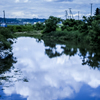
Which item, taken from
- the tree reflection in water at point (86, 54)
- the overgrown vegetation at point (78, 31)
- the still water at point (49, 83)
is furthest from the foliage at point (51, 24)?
the still water at point (49, 83)

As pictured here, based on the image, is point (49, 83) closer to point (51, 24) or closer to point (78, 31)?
point (78, 31)

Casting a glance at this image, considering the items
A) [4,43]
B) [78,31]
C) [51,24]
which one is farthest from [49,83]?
[51,24]

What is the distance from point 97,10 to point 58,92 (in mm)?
47152

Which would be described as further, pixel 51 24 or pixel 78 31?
pixel 51 24

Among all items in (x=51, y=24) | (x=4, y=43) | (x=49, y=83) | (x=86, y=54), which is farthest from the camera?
(x=51, y=24)

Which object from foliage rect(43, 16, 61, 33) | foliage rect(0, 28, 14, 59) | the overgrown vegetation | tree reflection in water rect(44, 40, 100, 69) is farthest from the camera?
foliage rect(43, 16, 61, 33)

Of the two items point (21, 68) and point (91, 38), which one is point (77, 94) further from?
point (91, 38)

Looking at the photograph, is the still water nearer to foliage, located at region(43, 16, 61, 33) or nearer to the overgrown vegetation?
the overgrown vegetation

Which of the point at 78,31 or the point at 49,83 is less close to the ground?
the point at 78,31

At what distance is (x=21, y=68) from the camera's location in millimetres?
20391

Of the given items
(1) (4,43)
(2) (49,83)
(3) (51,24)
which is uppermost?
(3) (51,24)

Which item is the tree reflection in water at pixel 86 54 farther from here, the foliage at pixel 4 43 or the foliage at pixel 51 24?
the foliage at pixel 51 24

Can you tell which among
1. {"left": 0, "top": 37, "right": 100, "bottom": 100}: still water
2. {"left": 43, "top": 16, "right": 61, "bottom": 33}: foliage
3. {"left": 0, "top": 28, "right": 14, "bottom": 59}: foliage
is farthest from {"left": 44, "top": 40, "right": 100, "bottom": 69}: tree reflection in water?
{"left": 43, "top": 16, "right": 61, "bottom": 33}: foliage

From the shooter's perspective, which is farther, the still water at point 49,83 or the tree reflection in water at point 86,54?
the tree reflection in water at point 86,54
